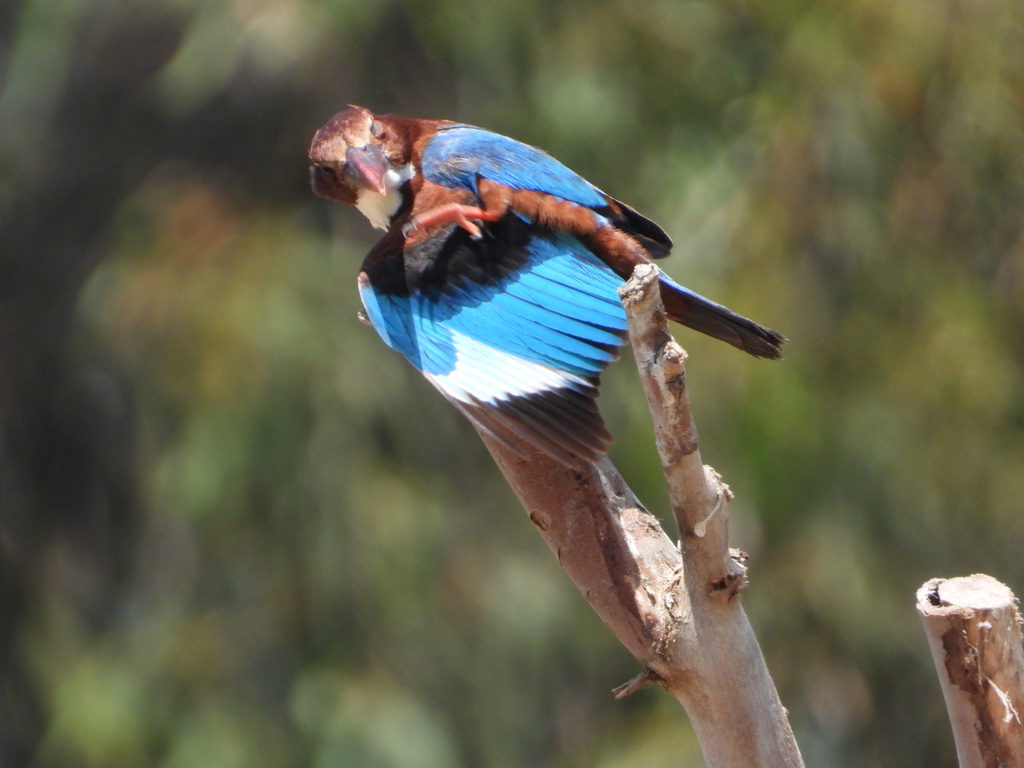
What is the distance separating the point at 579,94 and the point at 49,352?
1902mm

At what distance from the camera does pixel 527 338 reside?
1.79 meters

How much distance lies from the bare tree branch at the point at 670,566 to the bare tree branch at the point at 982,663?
0.22 meters

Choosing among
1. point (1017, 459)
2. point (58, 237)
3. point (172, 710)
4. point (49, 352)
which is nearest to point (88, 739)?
point (172, 710)

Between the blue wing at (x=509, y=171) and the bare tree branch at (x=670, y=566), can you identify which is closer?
the bare tree branch at (x=670, y=566)

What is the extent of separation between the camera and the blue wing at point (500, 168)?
194cm

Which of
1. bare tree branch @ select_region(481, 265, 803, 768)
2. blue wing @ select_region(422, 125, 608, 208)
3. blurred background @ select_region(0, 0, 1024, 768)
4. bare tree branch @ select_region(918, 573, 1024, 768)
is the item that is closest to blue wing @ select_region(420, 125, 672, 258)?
blue wing @ select_region(422, 125, 608, 208)

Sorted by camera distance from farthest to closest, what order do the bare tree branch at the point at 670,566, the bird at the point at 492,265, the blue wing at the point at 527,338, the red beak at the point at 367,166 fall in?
the red beak at the point at 367,166, the bird at the point at 492,265, the blue wing at the point at 527,338, the bare tree branch at the point at 670,566

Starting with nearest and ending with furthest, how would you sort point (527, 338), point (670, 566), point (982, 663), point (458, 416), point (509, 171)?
point (982, 663) < point (670, 566) < point (527, 338) < point (509, 171) < point (458, 416)

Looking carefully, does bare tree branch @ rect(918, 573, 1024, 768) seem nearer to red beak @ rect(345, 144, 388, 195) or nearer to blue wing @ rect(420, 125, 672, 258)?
blue wing @ rect(420, 125, 672, 258)

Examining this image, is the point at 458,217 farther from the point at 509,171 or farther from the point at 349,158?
the point at 349,158

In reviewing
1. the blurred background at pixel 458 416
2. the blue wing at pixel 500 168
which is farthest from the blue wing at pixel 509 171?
the blurred background at pixel 458 416

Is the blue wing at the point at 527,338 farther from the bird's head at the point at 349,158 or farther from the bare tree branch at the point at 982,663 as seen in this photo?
Answer: the bare tree branch at the point at 982,663

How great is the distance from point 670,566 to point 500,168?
0.74 metres

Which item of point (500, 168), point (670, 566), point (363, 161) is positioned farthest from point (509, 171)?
point (670, 566)
